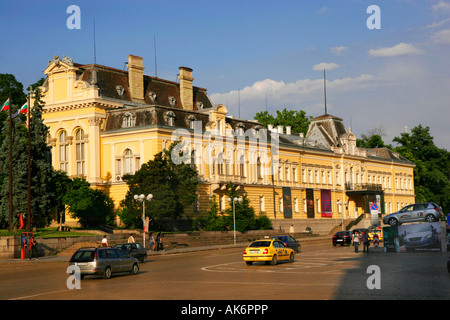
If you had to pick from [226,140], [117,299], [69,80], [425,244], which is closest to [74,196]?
[69,80]

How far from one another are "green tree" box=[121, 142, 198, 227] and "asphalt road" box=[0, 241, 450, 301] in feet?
81.5

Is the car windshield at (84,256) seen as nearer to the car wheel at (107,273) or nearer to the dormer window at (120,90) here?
the car wheel at (107,273)

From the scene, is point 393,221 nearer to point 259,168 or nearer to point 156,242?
point 156,242

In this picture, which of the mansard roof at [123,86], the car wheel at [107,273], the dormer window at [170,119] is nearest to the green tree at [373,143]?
the mansard roof at [123,86]

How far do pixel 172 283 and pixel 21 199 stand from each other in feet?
105

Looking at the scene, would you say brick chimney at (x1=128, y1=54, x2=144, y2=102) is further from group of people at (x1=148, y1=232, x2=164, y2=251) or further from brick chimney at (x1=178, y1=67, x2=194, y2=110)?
group of people at (x1=148, y1=232, x2=164, y2=251)

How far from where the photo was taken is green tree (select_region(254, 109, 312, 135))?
11688 centimetres

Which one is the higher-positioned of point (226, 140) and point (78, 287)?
point (226, 140)

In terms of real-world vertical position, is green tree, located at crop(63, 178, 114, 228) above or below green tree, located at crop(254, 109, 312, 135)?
below

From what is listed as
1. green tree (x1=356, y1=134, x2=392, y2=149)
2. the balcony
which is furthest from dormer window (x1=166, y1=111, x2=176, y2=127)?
green tree (x1=356, y1=134, x2=392, y2=149)

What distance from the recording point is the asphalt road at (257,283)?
21.3 m

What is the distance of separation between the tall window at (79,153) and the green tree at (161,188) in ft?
31.8

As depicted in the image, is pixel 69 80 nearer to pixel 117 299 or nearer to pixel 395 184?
pixel 117 299
